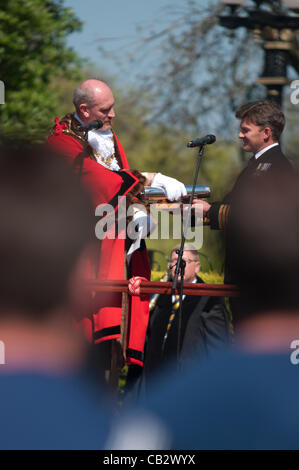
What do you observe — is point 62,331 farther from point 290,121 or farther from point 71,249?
point 290,121

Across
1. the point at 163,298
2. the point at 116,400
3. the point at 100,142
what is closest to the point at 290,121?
the point at 163,298

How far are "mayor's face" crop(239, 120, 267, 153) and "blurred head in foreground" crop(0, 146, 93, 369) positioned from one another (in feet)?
3.19

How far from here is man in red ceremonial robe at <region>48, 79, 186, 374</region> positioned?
3887mm

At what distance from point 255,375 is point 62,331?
3.09ft

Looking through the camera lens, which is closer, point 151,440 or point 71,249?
point 151,440

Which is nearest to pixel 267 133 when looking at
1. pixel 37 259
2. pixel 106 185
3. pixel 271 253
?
pixel 271 253

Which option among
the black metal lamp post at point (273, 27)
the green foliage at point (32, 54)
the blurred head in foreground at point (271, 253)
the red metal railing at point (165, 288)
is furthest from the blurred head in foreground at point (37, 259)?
the green foliage at point (32, 54)

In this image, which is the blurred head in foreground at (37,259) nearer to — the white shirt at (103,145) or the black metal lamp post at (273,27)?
the white shirt at (103,145)

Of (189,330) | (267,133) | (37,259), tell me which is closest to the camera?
(37,259)

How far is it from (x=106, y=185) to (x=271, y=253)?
36.4 inches

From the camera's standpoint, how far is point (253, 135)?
3980 millimetres

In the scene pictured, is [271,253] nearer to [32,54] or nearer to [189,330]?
[189,330]

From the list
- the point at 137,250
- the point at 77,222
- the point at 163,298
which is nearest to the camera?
the point at 77,222

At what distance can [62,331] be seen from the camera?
144 inches
